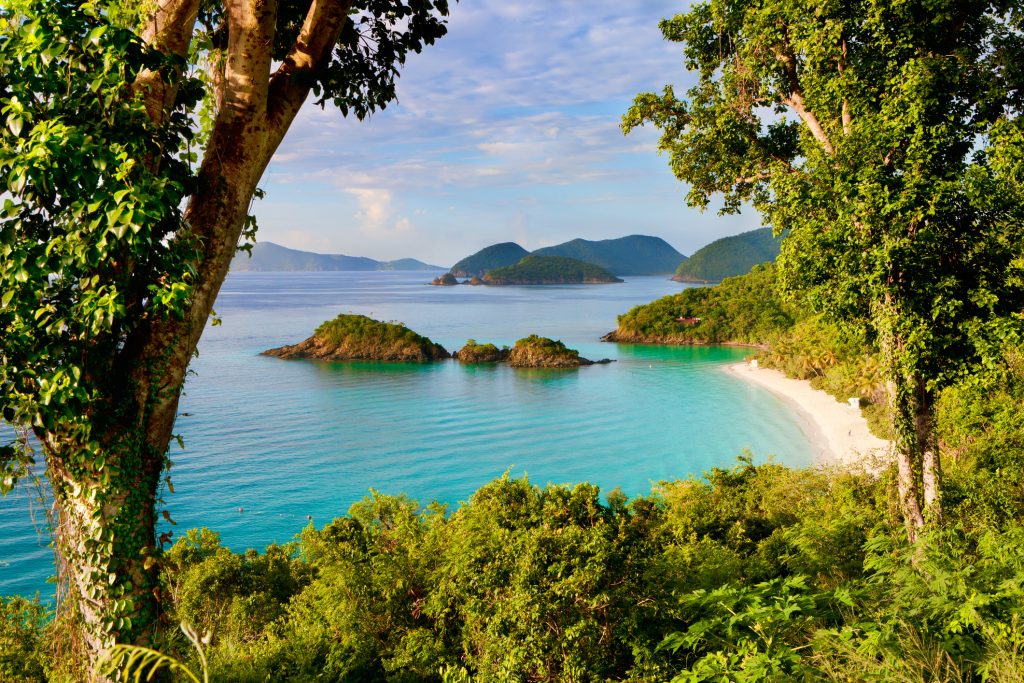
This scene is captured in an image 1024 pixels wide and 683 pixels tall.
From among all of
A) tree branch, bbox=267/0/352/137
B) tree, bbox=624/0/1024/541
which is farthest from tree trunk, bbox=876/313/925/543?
tree branch, bbox=267/0/352/137

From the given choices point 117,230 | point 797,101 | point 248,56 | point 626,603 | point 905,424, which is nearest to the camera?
point 117,230

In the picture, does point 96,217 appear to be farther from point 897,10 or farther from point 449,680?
point 897,10

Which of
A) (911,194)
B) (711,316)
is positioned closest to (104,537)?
(911,194)

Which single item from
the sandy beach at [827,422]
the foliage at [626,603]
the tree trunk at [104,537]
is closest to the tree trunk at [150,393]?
the tree trunk at [104,537]

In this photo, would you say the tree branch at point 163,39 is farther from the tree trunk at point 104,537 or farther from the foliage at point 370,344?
the foliage at point 370,344

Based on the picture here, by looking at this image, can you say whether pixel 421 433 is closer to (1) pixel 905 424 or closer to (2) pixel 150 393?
(1) pixel 905 424

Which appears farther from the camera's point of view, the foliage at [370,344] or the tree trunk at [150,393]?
the foliage at [370,344]
